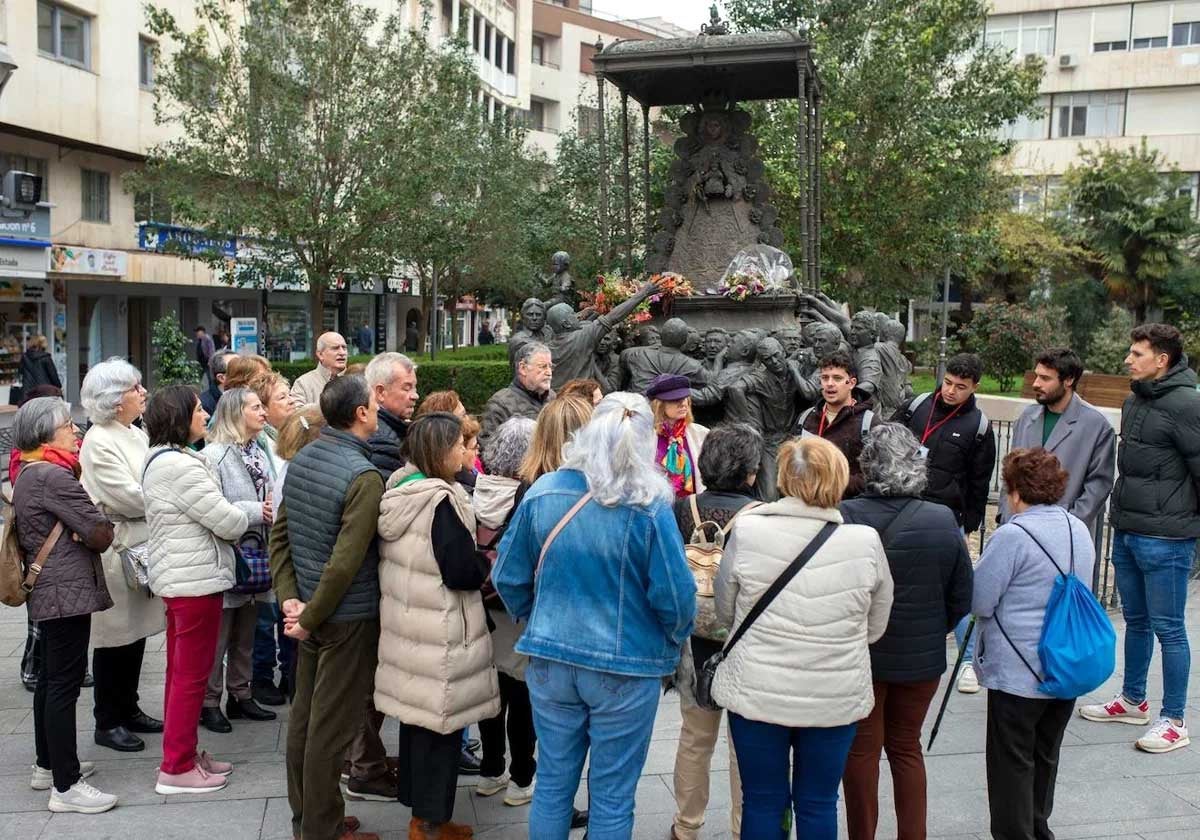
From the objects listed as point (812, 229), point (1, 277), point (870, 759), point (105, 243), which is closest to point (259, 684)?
point (870, 759)

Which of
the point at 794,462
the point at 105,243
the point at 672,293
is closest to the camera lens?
the point at 794,462

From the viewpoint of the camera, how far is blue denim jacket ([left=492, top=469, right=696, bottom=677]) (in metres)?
3.40

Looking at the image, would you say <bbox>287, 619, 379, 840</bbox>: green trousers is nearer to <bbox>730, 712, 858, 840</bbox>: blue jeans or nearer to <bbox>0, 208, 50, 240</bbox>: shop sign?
<bbox>730, 712, 858, 840</bbox>: blue jeans

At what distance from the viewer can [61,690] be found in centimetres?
453

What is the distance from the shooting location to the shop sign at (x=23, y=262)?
22297 mm

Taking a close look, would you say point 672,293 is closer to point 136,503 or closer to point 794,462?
point 136,503

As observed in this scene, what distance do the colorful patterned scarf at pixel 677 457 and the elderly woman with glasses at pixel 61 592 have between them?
2.86 m

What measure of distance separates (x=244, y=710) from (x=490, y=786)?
1734 mm

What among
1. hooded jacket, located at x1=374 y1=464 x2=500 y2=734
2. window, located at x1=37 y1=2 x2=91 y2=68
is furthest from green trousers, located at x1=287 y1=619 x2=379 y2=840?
window, located at x1=37 y1=2 x2=91 y2=68

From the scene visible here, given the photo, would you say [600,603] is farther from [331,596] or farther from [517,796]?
[517,796]

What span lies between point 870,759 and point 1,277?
23837mm

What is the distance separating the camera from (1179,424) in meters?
5.20

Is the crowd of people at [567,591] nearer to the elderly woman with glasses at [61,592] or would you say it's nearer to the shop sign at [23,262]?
the elderly woman with glasses at [61,592]

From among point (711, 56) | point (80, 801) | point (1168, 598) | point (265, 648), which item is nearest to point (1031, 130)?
point (711, 56)
